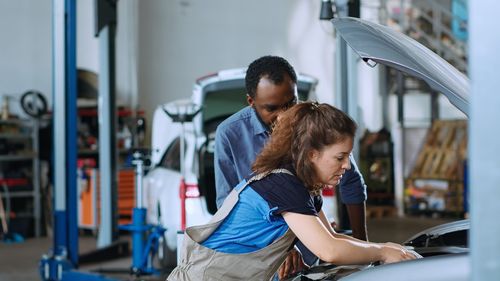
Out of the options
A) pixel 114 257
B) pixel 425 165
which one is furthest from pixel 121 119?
pixel 425 165

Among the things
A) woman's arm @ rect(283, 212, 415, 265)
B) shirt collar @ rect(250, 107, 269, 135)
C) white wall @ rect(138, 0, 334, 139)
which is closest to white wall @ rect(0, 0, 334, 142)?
white wall @ rect(138, 0, 334, 139)

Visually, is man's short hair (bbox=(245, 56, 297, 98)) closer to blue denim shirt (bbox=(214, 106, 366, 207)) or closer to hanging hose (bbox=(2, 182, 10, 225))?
blue denim shirt (bbox=(214, 106, 366, 207))

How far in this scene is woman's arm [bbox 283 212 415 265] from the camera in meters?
1.94

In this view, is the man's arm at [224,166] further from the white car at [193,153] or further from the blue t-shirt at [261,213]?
the white car at [193,153]

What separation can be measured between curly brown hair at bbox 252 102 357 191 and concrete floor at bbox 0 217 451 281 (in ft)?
15.7

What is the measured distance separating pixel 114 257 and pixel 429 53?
704cm

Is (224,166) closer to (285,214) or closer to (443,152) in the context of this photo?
(285,214)

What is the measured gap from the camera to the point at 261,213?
6.69 ft

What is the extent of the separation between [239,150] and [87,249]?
23.6 feet

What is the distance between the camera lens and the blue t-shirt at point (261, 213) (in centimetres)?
199

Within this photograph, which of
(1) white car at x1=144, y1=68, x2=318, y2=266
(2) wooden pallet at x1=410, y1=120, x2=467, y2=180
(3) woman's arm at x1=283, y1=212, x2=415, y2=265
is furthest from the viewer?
(2) wooden pallet at x1=410, y1=120, x2=467, y2=180

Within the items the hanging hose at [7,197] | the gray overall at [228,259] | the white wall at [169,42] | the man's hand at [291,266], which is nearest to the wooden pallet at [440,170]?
the white wall at [169,42]

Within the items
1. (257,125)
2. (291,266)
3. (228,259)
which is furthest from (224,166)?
(228,259)

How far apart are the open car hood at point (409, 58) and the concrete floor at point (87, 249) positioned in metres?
4.80
